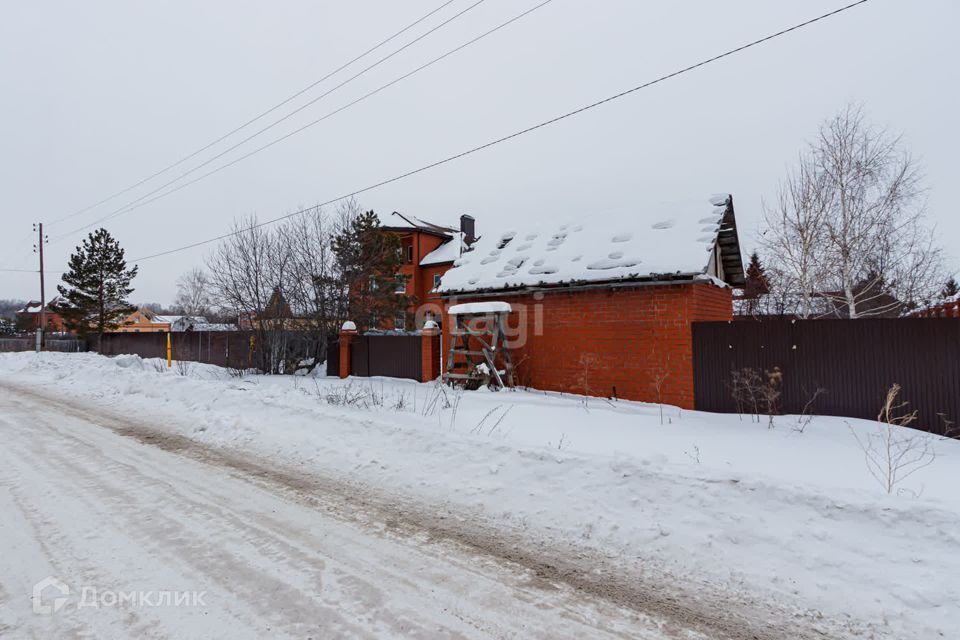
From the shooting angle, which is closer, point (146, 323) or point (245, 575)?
point (245, 575)

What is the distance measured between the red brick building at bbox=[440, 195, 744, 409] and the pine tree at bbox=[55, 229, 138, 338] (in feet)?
91.4

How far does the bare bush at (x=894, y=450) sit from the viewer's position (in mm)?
4436

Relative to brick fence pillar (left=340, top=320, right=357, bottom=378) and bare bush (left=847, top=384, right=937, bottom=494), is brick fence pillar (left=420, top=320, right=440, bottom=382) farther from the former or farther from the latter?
bare bush (left=847, top=384, right=937, bottom=494)

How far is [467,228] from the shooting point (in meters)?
32.0

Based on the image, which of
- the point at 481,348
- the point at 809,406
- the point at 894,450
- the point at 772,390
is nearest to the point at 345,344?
the point at 481,348

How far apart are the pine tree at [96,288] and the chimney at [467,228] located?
21.9 meters

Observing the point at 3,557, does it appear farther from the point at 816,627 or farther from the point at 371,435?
the point at 816,627

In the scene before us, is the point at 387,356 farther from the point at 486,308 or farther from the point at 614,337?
the point at 614,337

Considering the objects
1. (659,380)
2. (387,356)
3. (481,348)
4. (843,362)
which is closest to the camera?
(843,362)

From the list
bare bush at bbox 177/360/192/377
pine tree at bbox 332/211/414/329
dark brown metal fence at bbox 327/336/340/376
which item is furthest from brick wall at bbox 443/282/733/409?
bare bush at bbox 177/360/192/377

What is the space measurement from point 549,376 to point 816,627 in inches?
336

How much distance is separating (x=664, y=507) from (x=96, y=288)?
36.0 metres

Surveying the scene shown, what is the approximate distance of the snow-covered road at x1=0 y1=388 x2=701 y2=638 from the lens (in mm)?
2473

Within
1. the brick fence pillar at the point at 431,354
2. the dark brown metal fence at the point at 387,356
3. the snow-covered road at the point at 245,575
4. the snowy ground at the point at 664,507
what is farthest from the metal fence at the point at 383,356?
the snow-covered road at the point at 245,575
